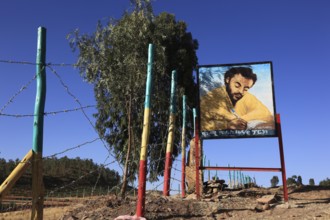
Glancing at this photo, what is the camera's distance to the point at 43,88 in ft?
17.6

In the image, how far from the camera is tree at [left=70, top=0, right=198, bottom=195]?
16.2 m

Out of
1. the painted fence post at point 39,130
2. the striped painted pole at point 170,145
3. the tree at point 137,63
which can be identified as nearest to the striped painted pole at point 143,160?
the painted fence post at point 39,130

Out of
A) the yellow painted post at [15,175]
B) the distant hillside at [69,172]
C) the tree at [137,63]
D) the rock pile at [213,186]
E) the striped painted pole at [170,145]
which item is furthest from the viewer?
the distant hillside at [69,172]

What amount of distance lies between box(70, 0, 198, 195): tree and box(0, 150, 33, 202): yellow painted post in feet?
27.8

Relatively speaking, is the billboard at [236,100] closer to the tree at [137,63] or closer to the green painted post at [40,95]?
the tree at [137,63]

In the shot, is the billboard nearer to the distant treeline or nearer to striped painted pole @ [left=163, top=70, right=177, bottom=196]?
striped painted pole @ [left=163, top=70, right=177, bottom=196]

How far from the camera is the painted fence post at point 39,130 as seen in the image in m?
5.05

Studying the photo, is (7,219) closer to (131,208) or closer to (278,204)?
(131,208)

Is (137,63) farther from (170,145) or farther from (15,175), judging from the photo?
(15,175)

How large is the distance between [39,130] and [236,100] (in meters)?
6.55

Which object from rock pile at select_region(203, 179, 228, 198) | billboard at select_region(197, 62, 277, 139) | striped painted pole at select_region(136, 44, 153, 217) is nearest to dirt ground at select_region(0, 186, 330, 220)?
striped painted pole at select_region(136, 44, 153, 217)

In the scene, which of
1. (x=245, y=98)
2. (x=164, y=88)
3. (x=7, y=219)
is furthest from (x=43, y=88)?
(x=164, y=88)

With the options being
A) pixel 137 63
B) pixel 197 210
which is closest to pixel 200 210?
pixel 197 210

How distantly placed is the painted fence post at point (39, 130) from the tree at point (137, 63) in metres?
7.89
